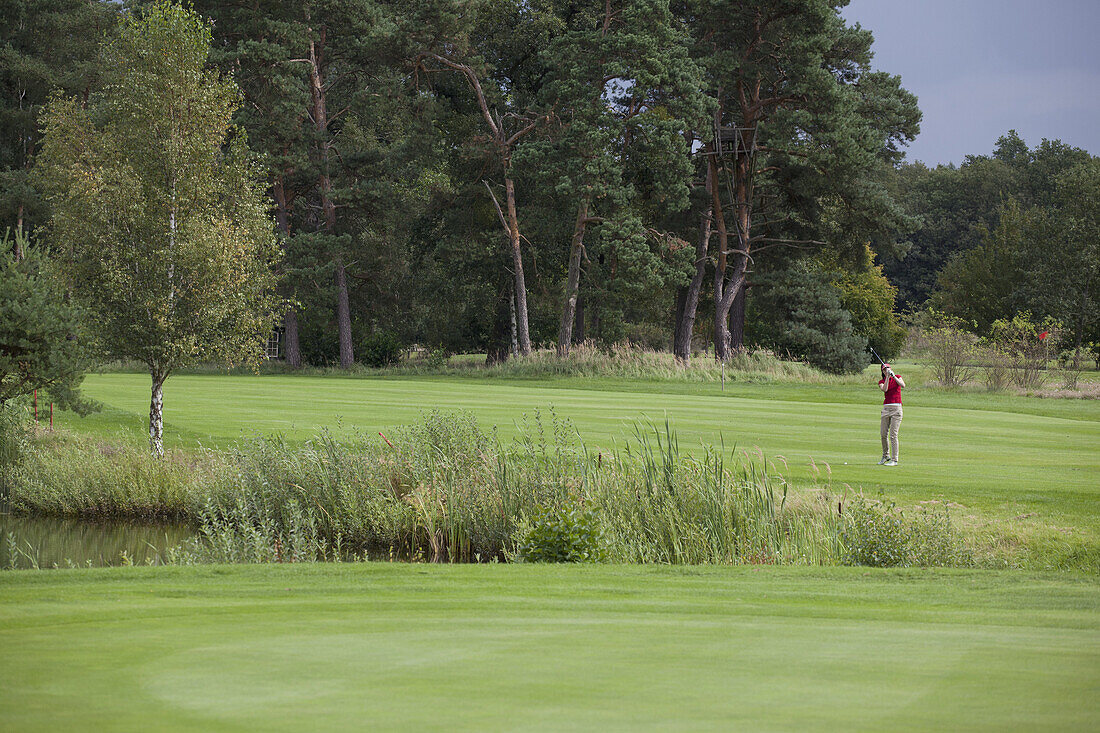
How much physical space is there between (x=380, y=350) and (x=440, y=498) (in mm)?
35146

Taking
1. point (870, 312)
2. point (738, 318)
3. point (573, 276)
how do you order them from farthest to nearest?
1. point (870, 312)
2. point (738, 318)
3. point (573, 276)

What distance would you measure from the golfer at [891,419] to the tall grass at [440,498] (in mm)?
2159

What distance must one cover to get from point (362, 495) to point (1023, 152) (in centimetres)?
9744

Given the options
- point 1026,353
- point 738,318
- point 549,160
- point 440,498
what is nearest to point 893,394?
point 440,498

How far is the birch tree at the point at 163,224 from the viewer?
17.6 m

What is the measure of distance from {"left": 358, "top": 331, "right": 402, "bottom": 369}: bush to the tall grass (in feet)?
100

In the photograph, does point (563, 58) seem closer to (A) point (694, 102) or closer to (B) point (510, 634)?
(A) point (694, 102)

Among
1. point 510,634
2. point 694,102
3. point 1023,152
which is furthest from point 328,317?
point 1023,152

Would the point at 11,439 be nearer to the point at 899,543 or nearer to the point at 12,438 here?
the point at 12,438

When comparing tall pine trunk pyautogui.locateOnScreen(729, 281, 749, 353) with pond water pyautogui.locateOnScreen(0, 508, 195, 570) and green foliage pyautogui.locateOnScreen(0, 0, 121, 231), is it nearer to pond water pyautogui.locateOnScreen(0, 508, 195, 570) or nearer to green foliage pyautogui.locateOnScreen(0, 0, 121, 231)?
green foliage pyautogui.locateOnScreen(0, 0, 121, 231)

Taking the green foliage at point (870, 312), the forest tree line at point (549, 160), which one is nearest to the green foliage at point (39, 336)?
the forest tree line at point (549, 160)

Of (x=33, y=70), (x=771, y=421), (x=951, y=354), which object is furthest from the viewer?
(x=33, y=70)

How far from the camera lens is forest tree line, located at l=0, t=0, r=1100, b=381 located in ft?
130

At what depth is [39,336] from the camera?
17.1 meters
